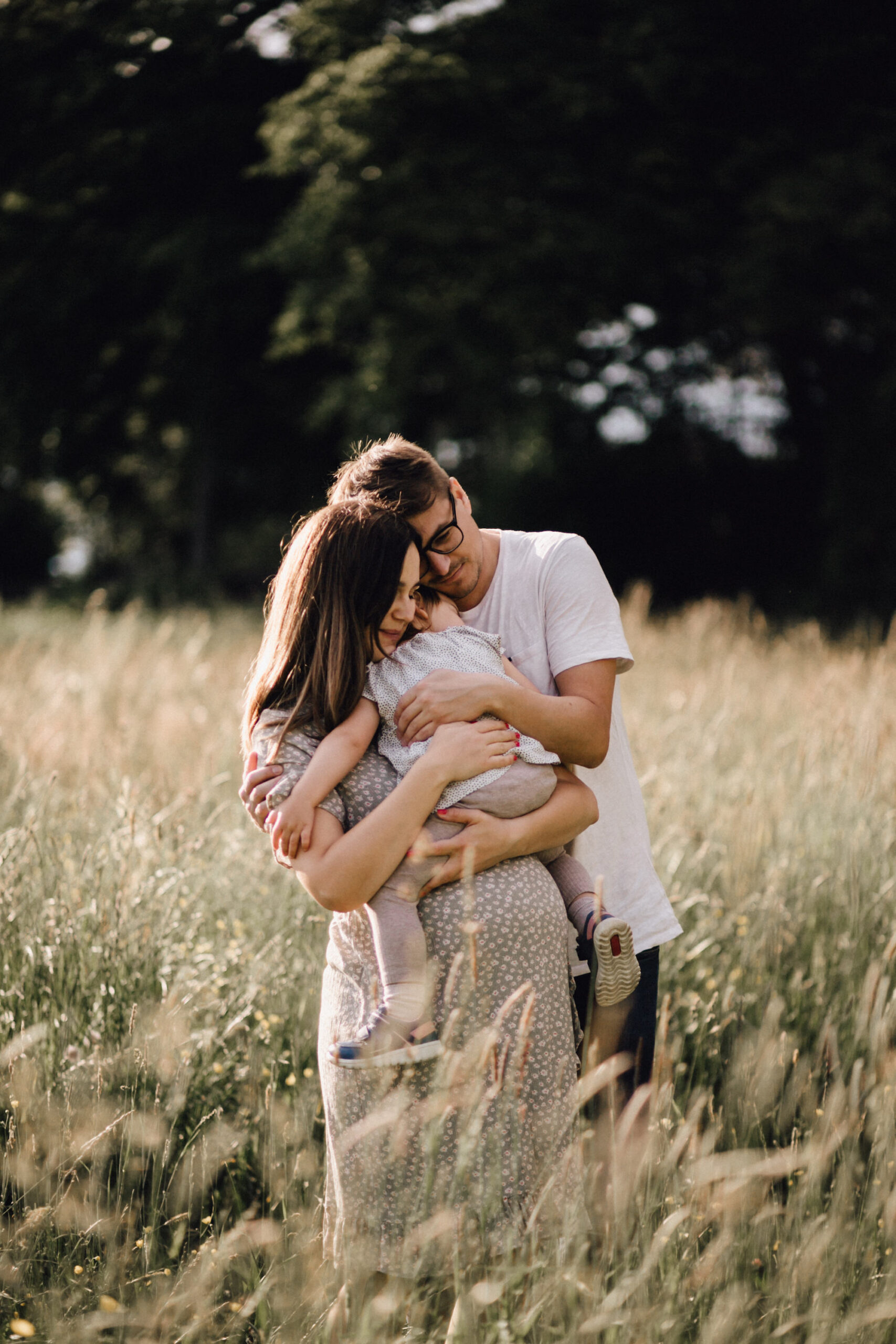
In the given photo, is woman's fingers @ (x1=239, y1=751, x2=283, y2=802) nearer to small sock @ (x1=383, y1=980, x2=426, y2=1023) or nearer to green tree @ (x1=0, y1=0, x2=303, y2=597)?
small sock @ (x1=383, y1=980, x2=426, y2=1023)

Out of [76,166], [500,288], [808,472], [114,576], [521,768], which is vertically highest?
[76,166]

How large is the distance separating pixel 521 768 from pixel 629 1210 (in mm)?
811

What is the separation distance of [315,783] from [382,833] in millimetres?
146

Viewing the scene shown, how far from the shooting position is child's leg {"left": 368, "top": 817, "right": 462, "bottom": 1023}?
1.61 metres

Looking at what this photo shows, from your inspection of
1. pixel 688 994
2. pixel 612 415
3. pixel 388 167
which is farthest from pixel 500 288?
pixel 688 994

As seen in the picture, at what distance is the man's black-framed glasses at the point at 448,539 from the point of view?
1966 mm

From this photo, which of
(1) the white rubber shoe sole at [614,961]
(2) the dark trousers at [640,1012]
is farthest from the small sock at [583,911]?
(2) the dark trousers at [640,1012]

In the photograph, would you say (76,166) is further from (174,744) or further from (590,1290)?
(590,1290)

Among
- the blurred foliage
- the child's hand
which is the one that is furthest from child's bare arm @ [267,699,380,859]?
the blurred foliage

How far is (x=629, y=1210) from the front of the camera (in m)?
1.75

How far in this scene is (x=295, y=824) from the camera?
1661mm

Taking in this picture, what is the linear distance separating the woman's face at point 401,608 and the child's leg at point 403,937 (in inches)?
16.0

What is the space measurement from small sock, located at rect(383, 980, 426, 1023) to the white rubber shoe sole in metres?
0.33

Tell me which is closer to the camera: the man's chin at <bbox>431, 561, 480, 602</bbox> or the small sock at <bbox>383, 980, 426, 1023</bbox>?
the small sock at <bbox>383, 980, 426, 1023</bbox>
